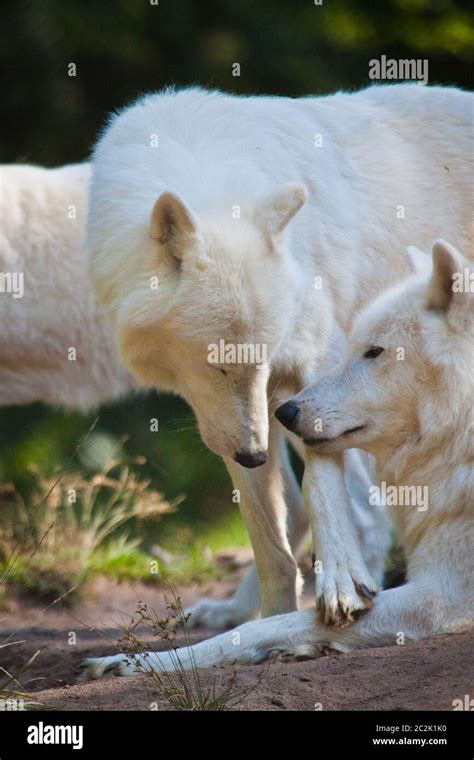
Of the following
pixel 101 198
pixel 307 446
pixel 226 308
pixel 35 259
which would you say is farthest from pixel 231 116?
pixel 35 259

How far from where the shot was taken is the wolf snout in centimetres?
451

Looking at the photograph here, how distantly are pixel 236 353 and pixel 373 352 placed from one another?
0.64 metres

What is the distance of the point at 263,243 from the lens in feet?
15.2

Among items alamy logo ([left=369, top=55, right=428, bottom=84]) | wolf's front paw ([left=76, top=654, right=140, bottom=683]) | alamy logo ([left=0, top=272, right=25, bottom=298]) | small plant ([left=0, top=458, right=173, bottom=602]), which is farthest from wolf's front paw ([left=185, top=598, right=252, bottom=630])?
alamy logo ([left=369, top=55, right=428, bottom=84])

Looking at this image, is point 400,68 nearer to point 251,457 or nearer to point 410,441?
point 410,441

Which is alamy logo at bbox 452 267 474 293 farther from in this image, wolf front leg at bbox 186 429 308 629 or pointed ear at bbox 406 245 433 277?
wolf front leg at bbox 186 429 308 629

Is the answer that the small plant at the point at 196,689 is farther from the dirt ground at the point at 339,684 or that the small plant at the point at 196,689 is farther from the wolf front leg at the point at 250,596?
the wolf front leg at the point at 250,596

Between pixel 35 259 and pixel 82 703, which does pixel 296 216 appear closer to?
pixel 82 703

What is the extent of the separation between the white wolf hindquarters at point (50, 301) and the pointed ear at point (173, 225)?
3651 millimetres

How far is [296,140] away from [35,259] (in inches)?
130

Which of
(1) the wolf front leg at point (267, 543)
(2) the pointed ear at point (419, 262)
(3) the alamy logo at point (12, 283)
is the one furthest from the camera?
(3) the alamy logo at point (12, 283)

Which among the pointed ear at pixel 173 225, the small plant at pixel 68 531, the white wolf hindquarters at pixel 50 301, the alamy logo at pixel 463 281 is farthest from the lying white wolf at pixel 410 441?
the white wolf hindquarters at pixel 50 301

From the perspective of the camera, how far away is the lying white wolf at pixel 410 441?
4465 millimetres

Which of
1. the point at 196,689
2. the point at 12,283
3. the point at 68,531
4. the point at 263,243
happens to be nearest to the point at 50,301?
the point at 12,283
